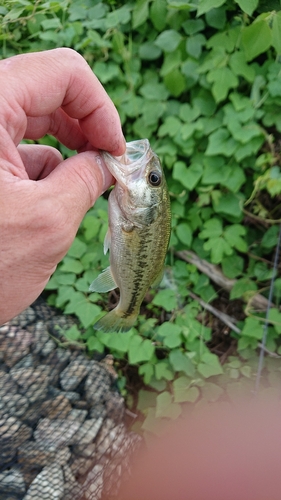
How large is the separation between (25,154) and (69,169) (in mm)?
434

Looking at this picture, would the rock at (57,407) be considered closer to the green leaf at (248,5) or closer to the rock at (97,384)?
the rock at (97,384)

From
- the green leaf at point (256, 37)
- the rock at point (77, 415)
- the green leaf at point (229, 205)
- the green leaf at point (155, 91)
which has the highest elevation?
the green leaf at point (256, 37)

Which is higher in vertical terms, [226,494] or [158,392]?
[226,494]

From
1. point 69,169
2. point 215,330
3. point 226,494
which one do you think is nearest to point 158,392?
point 215,330

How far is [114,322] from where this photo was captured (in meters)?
1.84

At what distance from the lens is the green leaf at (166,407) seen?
2.53 m

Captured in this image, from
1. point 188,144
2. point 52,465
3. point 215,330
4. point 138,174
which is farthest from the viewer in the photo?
point 215,330

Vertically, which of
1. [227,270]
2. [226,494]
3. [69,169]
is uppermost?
[69,169]

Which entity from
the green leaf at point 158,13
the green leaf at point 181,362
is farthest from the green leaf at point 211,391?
the green leaf at point 158,13

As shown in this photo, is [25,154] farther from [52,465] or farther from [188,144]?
[52,465]

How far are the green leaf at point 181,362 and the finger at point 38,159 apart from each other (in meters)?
1.52

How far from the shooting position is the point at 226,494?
1.04 meters

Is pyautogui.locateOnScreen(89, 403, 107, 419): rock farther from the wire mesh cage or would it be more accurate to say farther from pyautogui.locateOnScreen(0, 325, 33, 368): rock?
pyautogui.locateOnScreen(0, 325, 33, 368): rock

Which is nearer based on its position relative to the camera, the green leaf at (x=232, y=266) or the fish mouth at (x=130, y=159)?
the fish mouth at (x=130, y=159)
